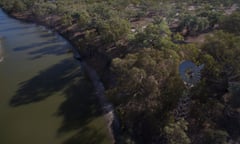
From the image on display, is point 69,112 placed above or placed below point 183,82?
below

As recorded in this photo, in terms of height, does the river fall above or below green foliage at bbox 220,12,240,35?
below

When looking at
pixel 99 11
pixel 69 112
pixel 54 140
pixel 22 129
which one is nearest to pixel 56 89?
pixel 69 112

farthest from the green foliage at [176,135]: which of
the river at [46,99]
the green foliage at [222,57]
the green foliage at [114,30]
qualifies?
the green foliage at [114,30]

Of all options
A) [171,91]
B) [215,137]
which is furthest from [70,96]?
[215,137]

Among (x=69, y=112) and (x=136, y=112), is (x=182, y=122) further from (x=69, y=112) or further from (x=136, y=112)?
(x=69, y=112)

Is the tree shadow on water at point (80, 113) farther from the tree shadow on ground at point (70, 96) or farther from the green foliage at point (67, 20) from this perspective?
the green foliage at point (67, 20)

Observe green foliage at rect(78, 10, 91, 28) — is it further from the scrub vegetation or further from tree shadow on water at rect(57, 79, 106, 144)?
tree shadow on water at rect(57, 79, 106, 144)

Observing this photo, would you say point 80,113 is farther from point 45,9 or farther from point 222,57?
point 45,9

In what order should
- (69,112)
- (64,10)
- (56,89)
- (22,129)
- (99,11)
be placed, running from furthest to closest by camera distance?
(64,10), (99,11), (56,89), (69,112), (22,129)

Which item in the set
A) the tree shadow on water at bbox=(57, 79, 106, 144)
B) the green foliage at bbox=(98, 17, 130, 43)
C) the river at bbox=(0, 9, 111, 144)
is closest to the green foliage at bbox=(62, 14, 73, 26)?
the river at bbox=(0, 9, 111, 144)
